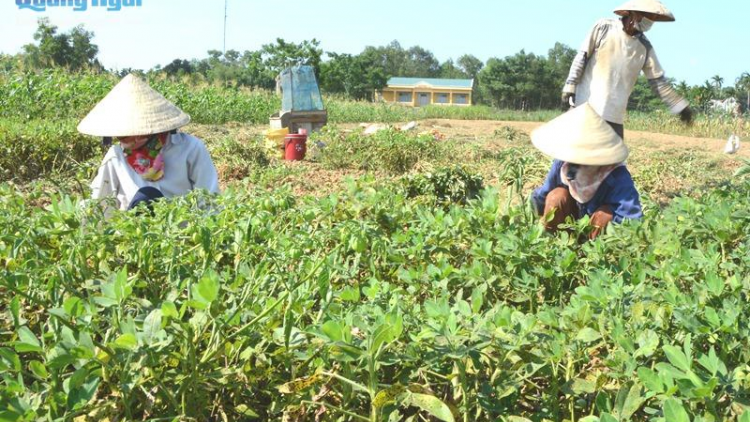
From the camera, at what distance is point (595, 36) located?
5.11 meters

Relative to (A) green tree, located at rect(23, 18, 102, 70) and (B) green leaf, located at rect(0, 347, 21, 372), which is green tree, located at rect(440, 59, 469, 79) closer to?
(A) green tree, located at rect(23, 18, 102, 70)

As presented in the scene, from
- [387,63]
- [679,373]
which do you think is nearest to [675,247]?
[679,373]

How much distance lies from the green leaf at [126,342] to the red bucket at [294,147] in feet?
23.0

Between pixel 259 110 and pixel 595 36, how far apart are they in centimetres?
1506

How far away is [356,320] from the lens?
4.30ft

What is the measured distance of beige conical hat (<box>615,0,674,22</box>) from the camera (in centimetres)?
484

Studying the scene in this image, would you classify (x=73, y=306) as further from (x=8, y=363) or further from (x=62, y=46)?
(x=62, y=46)

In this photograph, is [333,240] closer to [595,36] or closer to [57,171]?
[595,36]

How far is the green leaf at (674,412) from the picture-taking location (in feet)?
3.53

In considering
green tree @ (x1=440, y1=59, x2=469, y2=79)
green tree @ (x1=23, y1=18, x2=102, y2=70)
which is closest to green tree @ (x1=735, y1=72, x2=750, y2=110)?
green tree @ (x1=23, y1=18, x2=102, y2=70)

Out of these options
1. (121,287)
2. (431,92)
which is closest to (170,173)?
(121,287)

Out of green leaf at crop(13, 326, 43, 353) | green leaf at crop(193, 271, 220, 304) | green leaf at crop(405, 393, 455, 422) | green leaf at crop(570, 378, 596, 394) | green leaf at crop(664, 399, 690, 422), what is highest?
green leaf at crop(193, 271, 220, 304)

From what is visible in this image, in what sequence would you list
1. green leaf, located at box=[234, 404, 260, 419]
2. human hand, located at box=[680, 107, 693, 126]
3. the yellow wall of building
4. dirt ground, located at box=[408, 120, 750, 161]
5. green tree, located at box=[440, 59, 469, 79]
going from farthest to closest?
1. green tree, located at box=[440, 59, 469, 79]
2. the yellow wall of building
3. dirt ground, located at box=[408, 120, 750, 161]
4. human hand, located at box=[680, 107, 693, 126]
5. green leaf, located at box=[234, 404, 260, 419]

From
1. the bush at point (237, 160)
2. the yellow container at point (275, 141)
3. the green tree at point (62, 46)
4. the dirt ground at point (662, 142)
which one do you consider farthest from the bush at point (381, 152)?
the green tree at point (62, 46)
